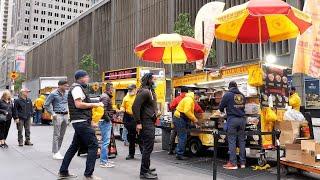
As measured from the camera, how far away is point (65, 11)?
149250 millimetres

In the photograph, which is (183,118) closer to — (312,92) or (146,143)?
(146,143)

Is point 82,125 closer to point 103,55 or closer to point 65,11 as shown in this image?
point 103,55

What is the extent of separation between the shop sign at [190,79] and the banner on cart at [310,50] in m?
3.06

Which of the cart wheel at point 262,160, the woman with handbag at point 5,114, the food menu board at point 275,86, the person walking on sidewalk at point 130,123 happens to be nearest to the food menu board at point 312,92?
the food menu board at point 275,86

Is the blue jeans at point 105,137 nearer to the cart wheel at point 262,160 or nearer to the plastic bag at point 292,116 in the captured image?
the cart wheel at point 262,160

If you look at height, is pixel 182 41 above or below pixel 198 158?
above

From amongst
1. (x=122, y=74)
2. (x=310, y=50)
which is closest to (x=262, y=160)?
(x=310, y=50)

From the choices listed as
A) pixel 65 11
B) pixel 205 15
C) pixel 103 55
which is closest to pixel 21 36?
pixel 65 11

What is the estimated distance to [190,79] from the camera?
11453 millimetres

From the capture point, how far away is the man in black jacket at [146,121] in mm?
7617

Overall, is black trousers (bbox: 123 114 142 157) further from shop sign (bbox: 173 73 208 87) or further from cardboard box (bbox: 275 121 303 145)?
cardboard box (bbox: 275 121 303 145)

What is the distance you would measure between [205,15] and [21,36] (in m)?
138

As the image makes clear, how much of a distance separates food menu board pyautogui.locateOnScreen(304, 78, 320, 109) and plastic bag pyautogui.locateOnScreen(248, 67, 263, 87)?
2024 cm

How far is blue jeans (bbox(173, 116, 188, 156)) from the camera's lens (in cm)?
1039
